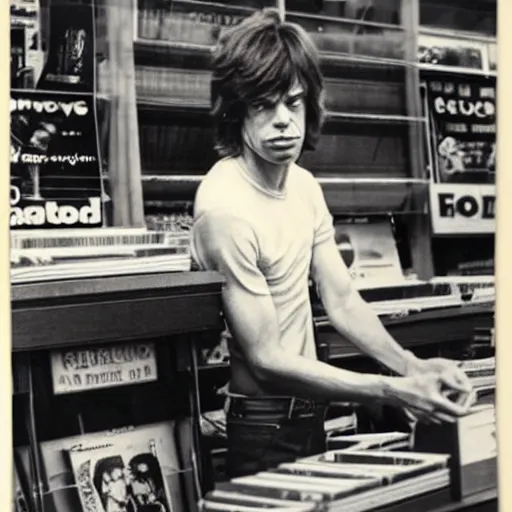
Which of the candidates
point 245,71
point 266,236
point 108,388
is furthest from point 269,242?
point 108,388

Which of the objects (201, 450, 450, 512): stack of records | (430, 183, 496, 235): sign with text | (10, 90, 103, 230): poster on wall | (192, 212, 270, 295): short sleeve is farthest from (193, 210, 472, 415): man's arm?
(430, 183, 496, 235): sign with text

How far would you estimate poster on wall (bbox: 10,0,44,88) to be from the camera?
2.13 meters

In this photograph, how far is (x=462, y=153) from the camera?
8.64ft

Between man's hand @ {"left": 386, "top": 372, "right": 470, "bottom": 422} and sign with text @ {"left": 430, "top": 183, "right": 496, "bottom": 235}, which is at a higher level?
sign with text @ {"left": 430, "top": 183, "right": 496, "bottom": 235}

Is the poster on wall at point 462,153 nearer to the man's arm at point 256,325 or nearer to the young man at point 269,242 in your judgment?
the young man at point 269,242

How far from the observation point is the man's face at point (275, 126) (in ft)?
7.64

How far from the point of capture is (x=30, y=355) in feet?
6.93

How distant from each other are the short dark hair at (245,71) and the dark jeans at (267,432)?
61 centimetres

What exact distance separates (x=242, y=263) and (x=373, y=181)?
448 millimetres

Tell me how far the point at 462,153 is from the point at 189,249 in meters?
0.84

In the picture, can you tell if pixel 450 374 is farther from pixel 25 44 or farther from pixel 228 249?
pixel 25 44

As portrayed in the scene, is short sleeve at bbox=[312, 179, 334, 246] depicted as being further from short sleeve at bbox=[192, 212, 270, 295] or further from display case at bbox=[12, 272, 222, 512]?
display case at bbox=[12, 272, 222, 512]

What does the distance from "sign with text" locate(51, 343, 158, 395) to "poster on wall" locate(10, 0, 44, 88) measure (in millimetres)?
603

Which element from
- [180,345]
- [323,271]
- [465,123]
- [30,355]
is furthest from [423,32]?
[30,355]
